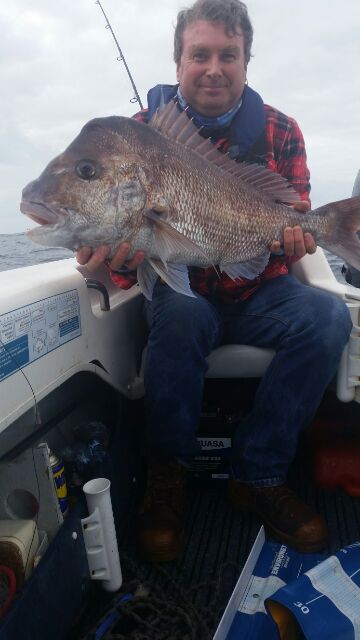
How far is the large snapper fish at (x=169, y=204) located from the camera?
1687 millimetres

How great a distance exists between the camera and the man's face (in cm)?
231

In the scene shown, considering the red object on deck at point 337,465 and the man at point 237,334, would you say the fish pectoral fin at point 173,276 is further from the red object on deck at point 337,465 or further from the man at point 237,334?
the red object on deck at point 337,465

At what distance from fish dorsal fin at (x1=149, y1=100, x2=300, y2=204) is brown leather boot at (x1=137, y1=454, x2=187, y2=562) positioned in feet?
4.16

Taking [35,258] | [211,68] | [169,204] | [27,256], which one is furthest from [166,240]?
[27,256]

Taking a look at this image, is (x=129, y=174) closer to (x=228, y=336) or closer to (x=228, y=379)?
(x=228, y=336)

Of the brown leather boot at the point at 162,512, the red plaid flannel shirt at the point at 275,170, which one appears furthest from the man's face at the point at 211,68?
the brown leather boot at the point at 162,512

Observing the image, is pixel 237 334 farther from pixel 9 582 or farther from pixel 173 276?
pixel 9 582

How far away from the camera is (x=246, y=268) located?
2170 millimetres

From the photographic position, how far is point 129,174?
1.77 m

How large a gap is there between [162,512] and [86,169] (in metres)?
1.37

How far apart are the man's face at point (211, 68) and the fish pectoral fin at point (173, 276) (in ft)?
3.29

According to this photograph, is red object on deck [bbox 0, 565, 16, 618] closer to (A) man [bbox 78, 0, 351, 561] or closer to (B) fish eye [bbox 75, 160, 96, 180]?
(A) man [bbox 78, 0, 351, 561]

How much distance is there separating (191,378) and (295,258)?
754mm

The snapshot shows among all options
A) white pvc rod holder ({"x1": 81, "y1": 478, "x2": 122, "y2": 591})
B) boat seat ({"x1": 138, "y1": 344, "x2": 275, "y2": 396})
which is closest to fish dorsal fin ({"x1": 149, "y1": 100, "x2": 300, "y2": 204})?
boat seat ({"x1": 138, "y1": 344, "x2": 275, "y2": 396})
